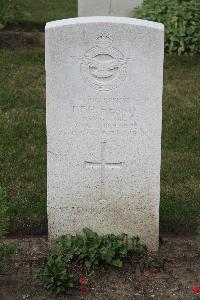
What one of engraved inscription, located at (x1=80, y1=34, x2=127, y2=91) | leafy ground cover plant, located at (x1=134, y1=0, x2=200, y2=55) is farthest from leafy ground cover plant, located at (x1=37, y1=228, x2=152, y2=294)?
leafy ground cover plant, located at (x1=134, y1=0, x2=200, y2=55)

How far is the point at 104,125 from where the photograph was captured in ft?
15.2

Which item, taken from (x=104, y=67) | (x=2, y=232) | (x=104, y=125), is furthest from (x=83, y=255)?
(x=104, y=67)

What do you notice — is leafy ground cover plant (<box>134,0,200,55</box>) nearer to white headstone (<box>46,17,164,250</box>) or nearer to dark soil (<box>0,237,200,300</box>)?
dark soil (<box>0,237,200,300</box>)

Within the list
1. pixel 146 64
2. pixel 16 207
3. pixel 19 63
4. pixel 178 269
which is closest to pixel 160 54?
pixel 146 64

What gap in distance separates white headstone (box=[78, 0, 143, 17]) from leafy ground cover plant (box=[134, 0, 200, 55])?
67 centimetres

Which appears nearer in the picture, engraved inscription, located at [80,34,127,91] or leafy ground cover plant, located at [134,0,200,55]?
engraved inscription, located at [80,34,127,91]

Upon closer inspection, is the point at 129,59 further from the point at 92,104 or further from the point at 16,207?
the point at 16,207

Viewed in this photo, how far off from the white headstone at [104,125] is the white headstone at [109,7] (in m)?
6.10

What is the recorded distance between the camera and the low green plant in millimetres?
10188

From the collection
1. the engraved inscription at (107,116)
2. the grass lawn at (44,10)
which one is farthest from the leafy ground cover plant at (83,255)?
the grass lawn at (44,10)

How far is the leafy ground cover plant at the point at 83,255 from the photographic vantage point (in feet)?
14.7

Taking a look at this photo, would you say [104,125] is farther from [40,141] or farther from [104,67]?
[40,141]

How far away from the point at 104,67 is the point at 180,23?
5221 mm

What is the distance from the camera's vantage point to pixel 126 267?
4.78 meters
